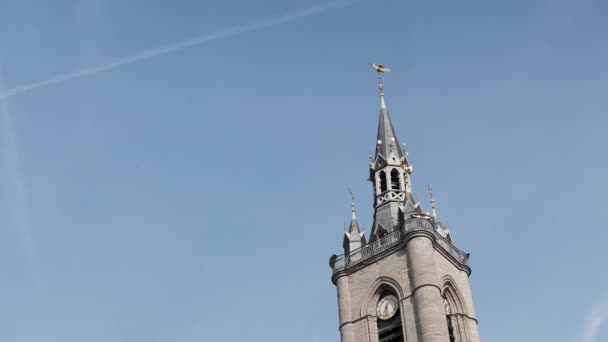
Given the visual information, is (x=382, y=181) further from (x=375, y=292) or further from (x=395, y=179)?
(x=375, y=292)

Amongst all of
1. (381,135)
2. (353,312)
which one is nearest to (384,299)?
(353,312)

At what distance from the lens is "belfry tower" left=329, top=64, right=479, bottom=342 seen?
43219 mm

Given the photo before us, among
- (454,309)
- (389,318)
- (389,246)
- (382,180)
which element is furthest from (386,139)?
(389,318)

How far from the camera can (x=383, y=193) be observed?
52.6m

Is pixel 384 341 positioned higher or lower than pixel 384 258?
lower

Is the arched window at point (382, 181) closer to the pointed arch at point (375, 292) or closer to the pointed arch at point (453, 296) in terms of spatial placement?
the pointed arch at point (375, 292)

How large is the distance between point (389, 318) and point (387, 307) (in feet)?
2.56

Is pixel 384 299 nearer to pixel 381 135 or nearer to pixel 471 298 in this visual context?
pixel 471 298

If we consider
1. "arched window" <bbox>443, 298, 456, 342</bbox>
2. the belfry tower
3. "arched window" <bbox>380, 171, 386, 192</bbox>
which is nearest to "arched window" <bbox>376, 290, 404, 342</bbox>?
the belfry tower

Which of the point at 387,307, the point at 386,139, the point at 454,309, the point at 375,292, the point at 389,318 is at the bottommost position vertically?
the point at 389,318

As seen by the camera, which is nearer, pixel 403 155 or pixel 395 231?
pixel 395 231

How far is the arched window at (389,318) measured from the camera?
1735 inches

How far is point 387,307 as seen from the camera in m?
45.4

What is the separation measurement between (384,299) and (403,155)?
1174 cm
